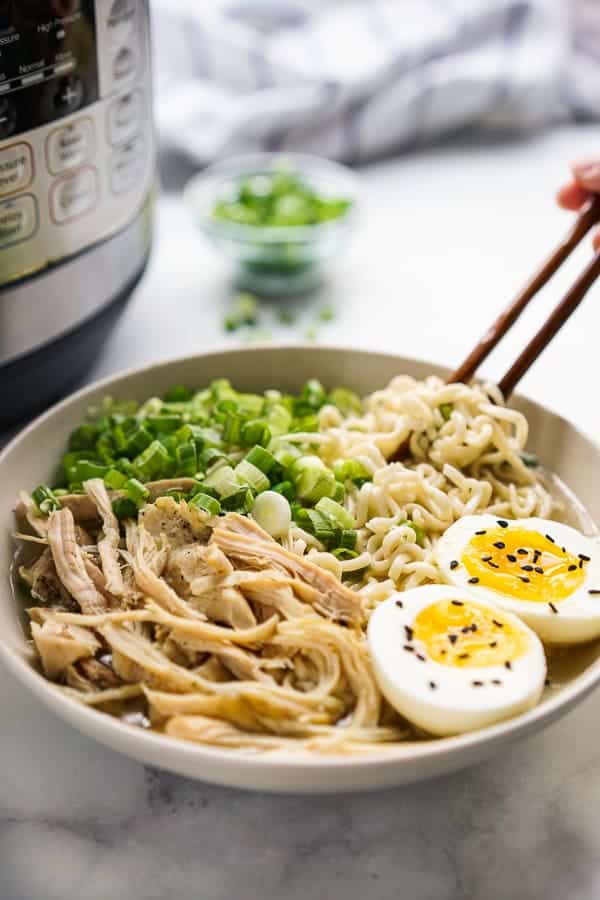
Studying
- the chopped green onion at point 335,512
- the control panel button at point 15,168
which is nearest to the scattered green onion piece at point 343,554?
the chopped green onion at point 335,512

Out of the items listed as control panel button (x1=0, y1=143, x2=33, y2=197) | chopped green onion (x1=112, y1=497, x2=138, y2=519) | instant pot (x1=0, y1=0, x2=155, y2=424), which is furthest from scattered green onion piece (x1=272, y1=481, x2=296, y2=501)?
control panel button (x1=0, y1=143, x2=33, y2=197)

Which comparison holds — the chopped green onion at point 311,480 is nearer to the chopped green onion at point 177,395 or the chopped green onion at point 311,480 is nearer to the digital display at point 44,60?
the chopped green onion at point 177,395

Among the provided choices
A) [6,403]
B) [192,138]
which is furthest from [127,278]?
[192,138]

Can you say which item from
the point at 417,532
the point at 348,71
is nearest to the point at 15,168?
the point at 417,532

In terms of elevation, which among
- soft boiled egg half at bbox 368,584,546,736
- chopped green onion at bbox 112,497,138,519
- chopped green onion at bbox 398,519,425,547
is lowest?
chopped green onion at bbox 398,519,425,547

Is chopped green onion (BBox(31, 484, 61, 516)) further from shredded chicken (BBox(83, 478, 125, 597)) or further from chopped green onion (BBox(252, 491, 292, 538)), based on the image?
chopped green onion (BBox(252, 491, 292, 538))

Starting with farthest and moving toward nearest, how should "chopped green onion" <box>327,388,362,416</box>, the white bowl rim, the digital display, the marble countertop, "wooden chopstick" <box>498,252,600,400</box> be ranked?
"chopped green onion" <box>327,388,362,416</box> → "wooden chopstick" <box>498,252,600,400</box> → the digital display → the marble countertop → the white bowl rim

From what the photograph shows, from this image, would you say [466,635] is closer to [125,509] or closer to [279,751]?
[279,751]
